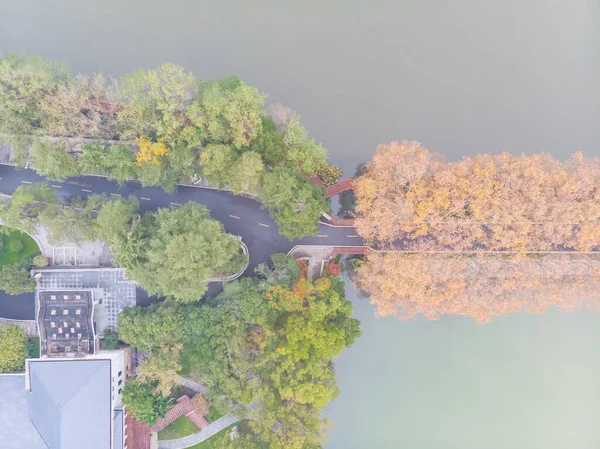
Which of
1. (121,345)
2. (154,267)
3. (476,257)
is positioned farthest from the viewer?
(121,345)

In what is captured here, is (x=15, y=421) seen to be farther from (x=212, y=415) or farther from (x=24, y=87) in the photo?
(x=24, y=87)

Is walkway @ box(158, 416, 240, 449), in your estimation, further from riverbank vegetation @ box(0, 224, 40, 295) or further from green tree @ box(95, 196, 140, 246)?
green tree @ box(95, 196, 140, 246)

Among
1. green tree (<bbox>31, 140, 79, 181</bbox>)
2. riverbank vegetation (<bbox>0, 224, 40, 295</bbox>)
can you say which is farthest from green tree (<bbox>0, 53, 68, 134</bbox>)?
riverbank vegetation (<bbox>0, 224, 40, 295</bbox>)

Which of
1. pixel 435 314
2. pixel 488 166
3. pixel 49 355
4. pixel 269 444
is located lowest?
pixel 269 444

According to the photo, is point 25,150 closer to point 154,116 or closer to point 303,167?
point 154,116

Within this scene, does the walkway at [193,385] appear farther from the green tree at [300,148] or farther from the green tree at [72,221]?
the green tree at [300,148]

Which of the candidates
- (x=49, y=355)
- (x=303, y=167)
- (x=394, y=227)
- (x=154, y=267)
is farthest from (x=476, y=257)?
(x=49, y=355)
